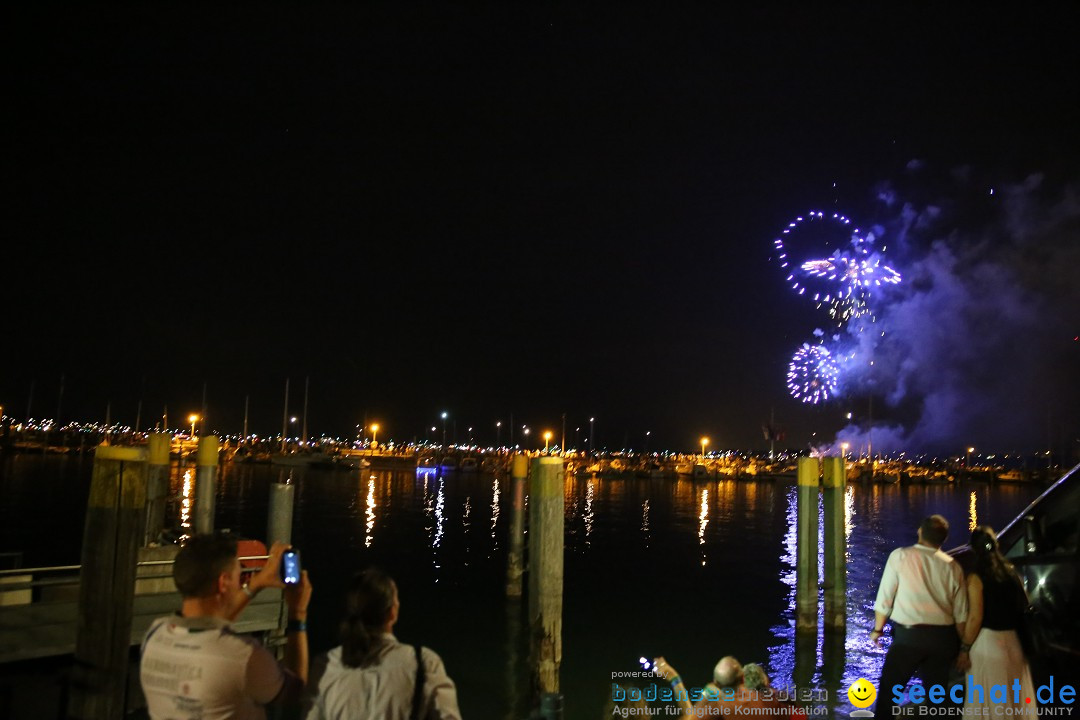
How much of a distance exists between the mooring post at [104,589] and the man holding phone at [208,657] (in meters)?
4.26

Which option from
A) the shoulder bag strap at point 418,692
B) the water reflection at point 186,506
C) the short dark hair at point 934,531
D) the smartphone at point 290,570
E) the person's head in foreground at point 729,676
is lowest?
the water reflection at point 186,506

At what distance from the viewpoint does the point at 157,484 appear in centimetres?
1917

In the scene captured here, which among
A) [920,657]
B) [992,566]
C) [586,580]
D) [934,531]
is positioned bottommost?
[586,580]

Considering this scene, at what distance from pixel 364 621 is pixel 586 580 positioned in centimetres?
2047

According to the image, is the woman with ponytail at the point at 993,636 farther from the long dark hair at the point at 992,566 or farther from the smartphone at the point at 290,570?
the smartphone at the point at 290,570

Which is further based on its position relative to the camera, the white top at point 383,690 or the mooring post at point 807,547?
the mooring post at point 807,547

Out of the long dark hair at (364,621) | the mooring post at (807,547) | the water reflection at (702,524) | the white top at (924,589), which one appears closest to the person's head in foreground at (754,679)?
the white top at (924,589)

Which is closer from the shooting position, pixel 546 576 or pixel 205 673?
pixel 205 673

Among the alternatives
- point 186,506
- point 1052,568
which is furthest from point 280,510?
point 186,506

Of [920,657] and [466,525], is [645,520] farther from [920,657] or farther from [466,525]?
[920,657]

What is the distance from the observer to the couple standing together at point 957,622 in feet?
19.6

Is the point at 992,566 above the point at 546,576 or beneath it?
above

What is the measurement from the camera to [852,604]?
62.9 feet

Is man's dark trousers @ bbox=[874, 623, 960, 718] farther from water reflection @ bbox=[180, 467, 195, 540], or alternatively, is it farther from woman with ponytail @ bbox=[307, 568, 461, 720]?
water reflection @ bbox=[180, 467, 195, 540]
